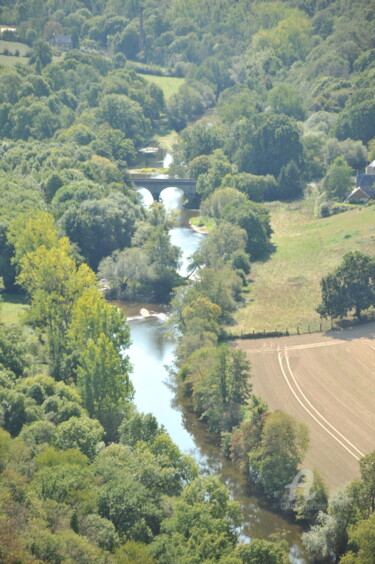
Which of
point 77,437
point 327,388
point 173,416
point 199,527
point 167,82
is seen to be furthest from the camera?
point 167,82

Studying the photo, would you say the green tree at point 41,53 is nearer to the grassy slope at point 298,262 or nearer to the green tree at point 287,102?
the green tree at point 287,102

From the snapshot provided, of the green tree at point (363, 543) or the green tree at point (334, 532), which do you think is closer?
the green tree at point (363, 543)

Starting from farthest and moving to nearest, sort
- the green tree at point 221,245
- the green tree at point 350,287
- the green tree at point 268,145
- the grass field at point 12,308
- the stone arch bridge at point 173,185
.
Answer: the green tree at point 268,145 → the stone arch bridge at point 173,185 → the green tree at point 221,245 → the green tree at point 350,287 → the grass field at point 12,308

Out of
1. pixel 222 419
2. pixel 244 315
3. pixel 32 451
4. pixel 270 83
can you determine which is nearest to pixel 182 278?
pixel 244 315

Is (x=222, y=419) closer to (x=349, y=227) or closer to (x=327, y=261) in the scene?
(x=327, y=261)

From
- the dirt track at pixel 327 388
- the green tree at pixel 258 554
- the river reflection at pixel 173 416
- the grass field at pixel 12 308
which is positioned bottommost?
the river reflection at pixel 173 416

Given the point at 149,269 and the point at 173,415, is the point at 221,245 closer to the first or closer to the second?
the point at 149,269

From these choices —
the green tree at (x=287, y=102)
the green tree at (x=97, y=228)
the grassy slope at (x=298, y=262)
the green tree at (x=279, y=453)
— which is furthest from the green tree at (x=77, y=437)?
the green tree at (x=287, y=102)

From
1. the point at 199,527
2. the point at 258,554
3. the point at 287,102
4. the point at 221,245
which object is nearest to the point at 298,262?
the point at 221,245
